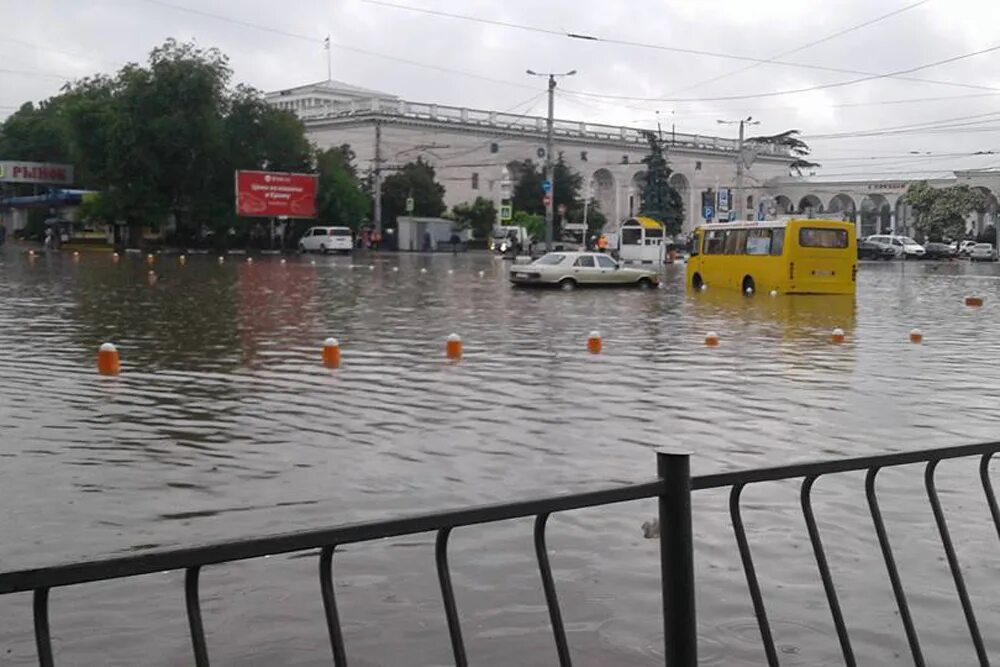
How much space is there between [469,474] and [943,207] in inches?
3629

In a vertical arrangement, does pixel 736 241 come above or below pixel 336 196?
below

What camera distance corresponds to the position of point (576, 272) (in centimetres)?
3581

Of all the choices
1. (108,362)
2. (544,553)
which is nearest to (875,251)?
(108,362)

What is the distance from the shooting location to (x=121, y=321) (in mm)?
21172

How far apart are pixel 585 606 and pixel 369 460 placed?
12.1ft

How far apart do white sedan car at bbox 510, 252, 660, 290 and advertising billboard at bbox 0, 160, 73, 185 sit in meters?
62.0

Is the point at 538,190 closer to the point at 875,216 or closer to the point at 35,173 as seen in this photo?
the point at 875,216

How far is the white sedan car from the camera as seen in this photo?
116 feet

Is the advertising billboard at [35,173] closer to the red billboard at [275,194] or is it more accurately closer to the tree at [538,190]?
the red billboard at [275,194]

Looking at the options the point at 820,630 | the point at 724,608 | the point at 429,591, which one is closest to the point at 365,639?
the point at 429,591

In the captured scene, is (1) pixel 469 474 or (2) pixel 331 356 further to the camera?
(2) pixel 331 356

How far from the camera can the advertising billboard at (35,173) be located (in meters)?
85.4

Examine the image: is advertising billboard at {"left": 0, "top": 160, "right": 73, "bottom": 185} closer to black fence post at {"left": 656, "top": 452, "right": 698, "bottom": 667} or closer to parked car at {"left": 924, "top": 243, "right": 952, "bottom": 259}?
parked car at {"left": 924, "top": 243, "right": 952, "bottom": 259}

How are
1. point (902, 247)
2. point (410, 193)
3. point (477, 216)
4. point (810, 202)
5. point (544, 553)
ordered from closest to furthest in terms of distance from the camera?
point (544, 553), point (902, 247), point (410, 193), point (477, 216), point (810, 202)
